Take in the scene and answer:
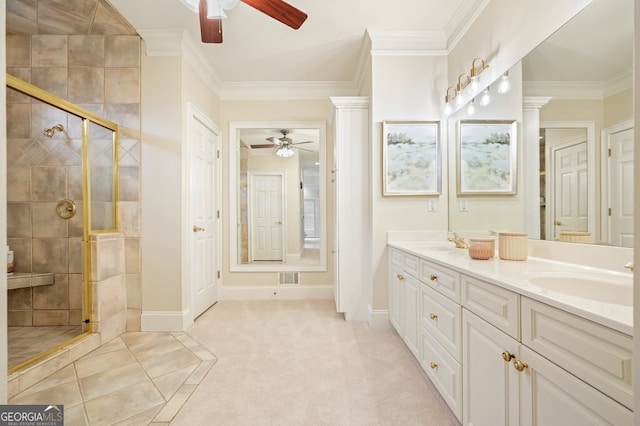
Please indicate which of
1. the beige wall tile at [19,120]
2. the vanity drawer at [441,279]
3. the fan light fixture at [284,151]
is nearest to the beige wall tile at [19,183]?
the beige wall tile at [19,120]

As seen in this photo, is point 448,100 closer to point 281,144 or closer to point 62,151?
point 281,144

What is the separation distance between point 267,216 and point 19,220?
2.90 meters

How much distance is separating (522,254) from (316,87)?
9.72 ft

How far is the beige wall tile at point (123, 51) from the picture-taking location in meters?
2.67

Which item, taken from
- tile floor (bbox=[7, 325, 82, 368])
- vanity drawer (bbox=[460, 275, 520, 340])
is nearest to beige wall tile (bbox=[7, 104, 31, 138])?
tile floor (bbox=[7, 325, 82, 368])

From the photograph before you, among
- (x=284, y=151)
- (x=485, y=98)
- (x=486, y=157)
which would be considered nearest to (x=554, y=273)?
(x=486, y=157)

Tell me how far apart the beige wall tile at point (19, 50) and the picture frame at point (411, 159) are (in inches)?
131

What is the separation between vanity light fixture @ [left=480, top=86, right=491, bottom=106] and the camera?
207 cm

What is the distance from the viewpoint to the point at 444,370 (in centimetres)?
151

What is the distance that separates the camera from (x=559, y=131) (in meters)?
1.50

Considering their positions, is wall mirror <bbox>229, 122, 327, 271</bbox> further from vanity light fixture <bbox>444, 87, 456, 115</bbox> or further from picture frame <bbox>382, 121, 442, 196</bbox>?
vanity light fixture <bbox>444, 87, 456, 115</bbox>

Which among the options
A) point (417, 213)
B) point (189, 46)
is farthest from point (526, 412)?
point (189, 46)

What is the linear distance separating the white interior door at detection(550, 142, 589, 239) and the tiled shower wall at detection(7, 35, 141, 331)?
123 inches

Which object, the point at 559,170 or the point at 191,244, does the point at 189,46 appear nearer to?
the point at 191,244
